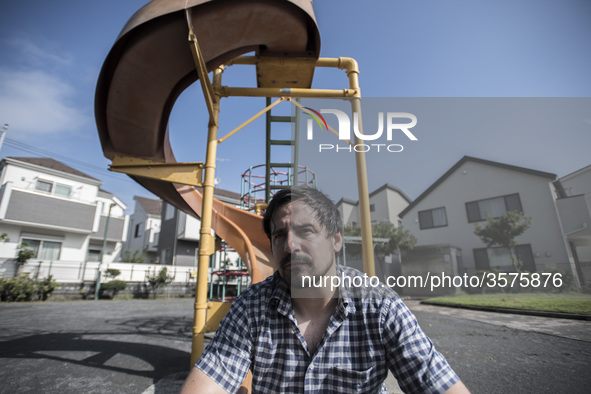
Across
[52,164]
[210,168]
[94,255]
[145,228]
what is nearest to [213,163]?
Result: [210,168]

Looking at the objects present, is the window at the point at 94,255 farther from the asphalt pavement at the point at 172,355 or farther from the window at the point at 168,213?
the asphalt pavement at the point at 172,355

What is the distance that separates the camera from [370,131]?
2.35 metres

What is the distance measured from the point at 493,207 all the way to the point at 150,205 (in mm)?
28068

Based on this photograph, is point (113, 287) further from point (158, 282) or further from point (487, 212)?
point (487, 212)

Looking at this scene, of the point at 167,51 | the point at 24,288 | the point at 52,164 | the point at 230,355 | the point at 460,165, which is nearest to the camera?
the point at 230,355

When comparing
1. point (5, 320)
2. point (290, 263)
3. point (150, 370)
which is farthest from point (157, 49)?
point (5, 320)

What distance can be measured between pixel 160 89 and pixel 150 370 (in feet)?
10.5

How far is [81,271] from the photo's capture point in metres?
14.2

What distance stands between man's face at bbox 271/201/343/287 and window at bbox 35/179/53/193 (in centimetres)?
1979

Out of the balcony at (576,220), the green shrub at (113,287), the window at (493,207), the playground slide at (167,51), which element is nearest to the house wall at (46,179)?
the green shrub at (113,287)

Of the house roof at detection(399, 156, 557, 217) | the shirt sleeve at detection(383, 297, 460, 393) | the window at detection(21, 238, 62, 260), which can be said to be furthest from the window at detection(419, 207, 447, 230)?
the window at detection(21, 238, 62, 260)

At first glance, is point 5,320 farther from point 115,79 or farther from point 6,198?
point 6,198

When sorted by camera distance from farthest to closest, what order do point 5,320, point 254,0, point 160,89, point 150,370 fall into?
point 5,320, point 150,370, point 160,89, point 254,0

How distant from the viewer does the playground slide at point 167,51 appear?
224 cm
